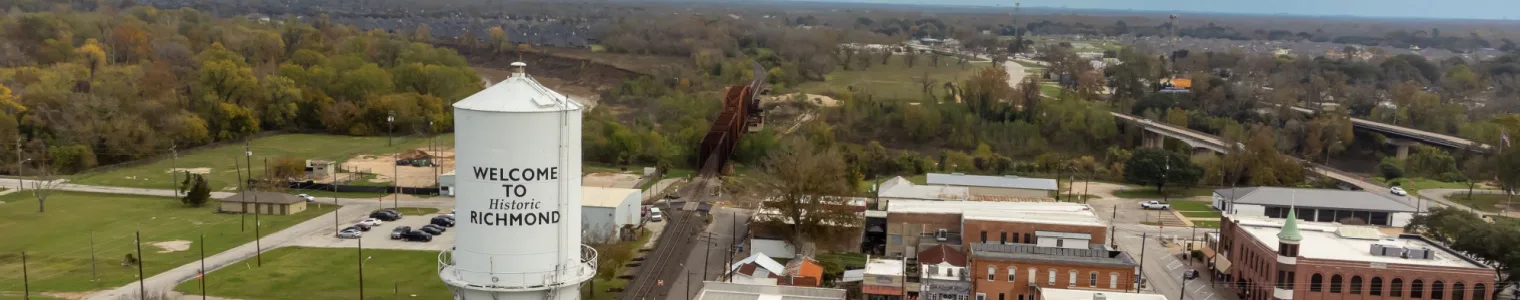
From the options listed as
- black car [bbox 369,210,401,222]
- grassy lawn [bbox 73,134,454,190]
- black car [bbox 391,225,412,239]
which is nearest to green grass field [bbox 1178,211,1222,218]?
black car [bbox 391,225,412,239]

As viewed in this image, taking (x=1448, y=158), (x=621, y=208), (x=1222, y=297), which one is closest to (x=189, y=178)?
(x=621, y=208)

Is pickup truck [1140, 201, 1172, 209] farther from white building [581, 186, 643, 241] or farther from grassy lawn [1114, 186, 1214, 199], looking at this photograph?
white building [581, 186, 643, 241]

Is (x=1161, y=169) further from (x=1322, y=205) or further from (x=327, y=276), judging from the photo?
(x=327, y=276)

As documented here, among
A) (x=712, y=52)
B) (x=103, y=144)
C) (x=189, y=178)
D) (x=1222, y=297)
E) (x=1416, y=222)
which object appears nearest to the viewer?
(x=1222, y=297)

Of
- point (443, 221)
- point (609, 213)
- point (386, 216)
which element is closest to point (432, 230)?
point (443, 221)

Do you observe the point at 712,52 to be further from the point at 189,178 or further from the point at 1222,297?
the point at 1222,297

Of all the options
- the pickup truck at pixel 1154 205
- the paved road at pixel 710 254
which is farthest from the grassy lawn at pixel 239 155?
the pickup truck at pixel 1154 205
